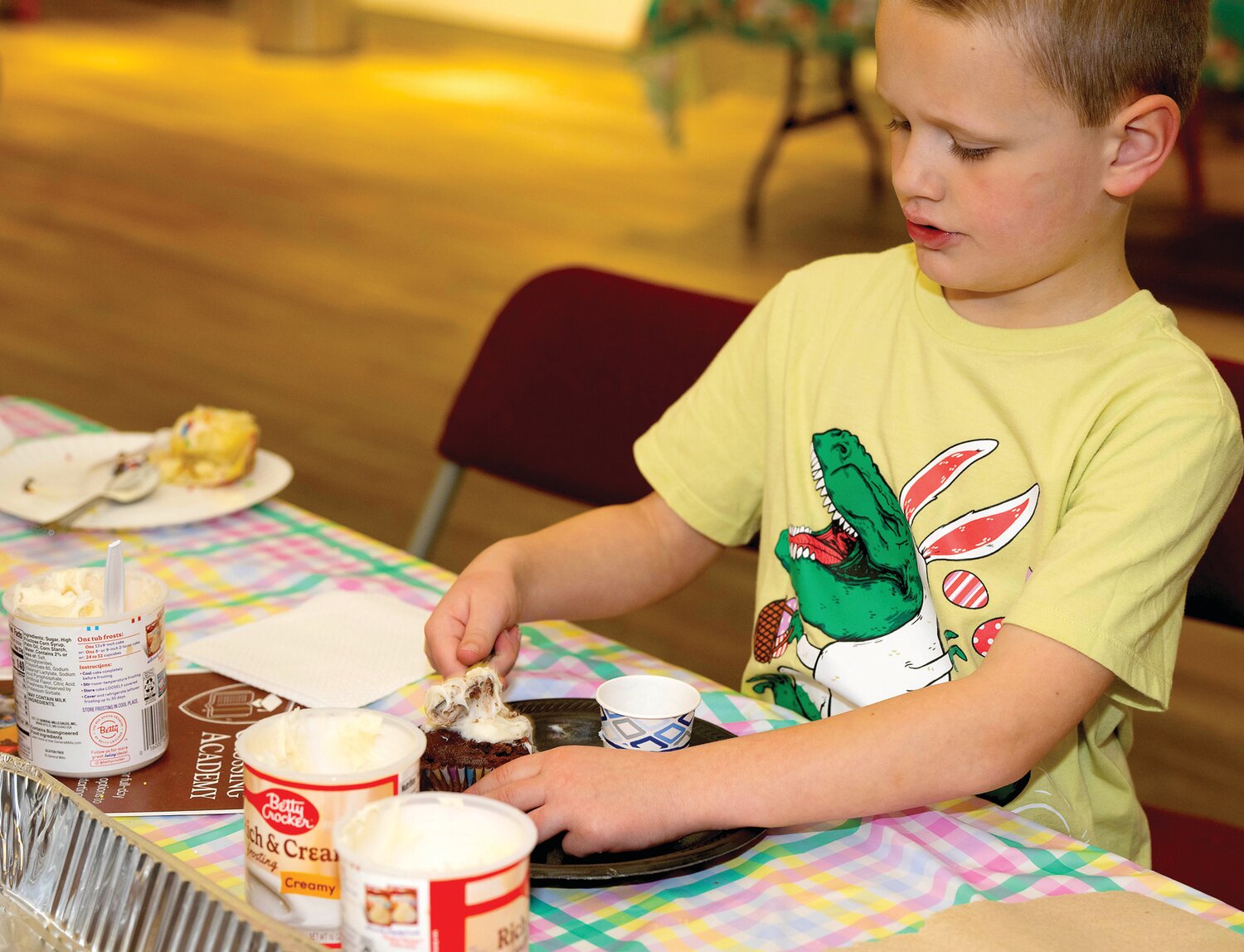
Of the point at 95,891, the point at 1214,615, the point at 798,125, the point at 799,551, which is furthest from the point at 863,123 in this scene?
the point at 95,891

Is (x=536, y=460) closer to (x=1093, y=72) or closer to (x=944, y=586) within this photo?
(x=944, y=586)

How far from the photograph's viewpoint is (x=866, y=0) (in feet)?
14.8

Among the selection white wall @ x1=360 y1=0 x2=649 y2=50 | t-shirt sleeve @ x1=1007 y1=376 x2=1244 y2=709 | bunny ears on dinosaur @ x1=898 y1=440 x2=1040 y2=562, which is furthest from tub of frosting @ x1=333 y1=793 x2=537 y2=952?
white wall @ x1=360 y1=0 x2=649 y2=50

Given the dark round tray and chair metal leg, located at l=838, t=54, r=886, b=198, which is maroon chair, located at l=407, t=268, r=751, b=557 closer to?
the dark round tray

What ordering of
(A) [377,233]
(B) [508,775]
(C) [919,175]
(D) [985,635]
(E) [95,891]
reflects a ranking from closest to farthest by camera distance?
(E) [95,891] → (B) [508,775] → (C) [919,175] → (D) [985,635] → (A) [377,233]

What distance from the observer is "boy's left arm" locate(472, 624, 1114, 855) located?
2.66 ft

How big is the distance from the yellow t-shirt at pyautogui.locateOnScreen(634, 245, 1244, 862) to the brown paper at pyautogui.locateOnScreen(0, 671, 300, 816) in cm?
43

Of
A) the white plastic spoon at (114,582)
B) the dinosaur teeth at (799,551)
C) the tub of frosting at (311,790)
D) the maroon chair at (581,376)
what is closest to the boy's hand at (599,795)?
the tub of frosting at (311,790)

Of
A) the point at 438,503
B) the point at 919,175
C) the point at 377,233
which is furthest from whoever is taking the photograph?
the point at 377,233

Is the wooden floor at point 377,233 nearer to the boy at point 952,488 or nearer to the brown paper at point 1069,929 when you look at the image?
the boy at point 952,488

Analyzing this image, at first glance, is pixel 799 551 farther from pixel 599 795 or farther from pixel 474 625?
pixel 599 795

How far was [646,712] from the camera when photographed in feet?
2.99

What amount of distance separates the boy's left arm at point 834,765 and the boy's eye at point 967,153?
1.00ft

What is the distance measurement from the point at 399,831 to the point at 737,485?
2.15 ft
